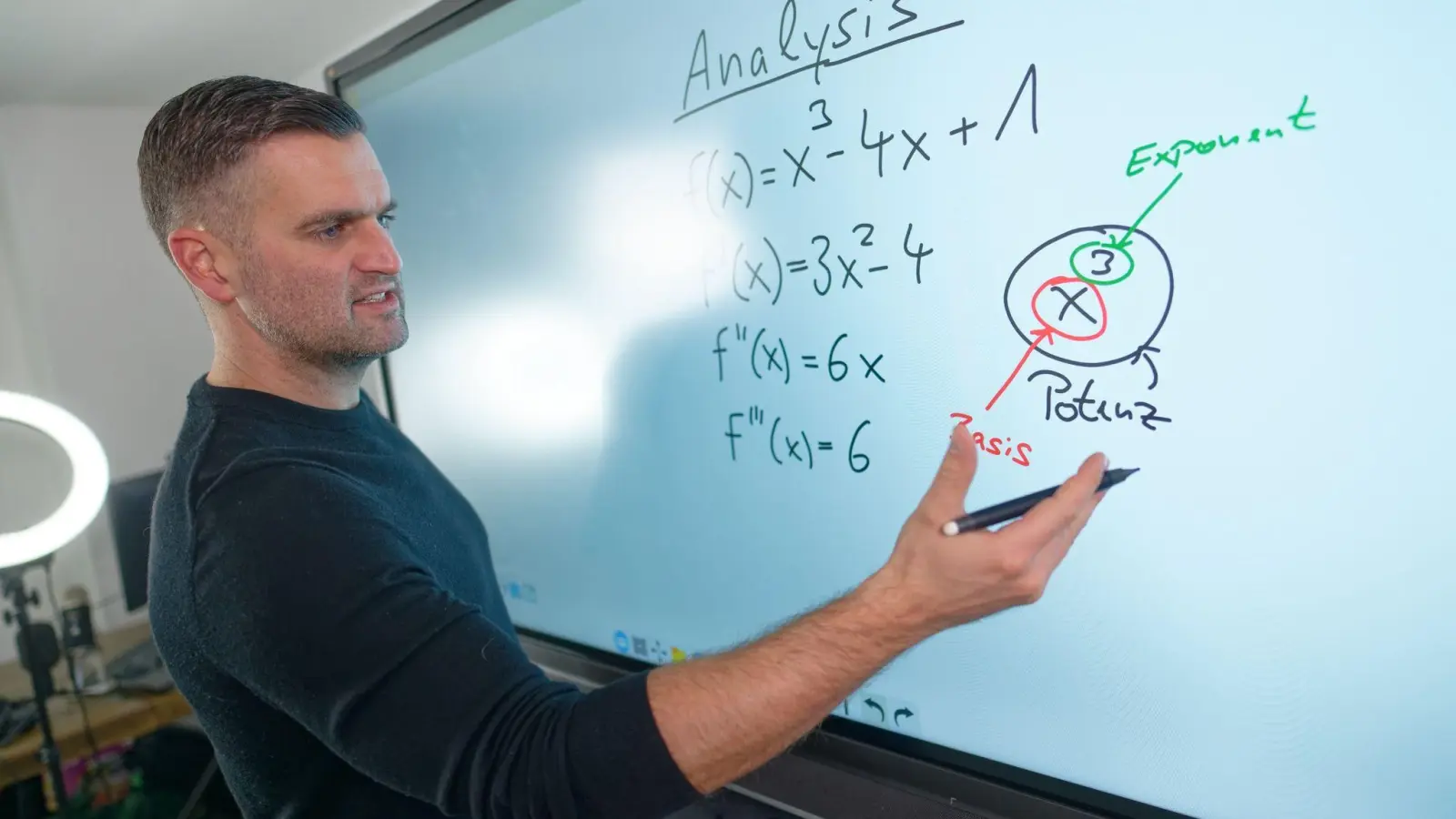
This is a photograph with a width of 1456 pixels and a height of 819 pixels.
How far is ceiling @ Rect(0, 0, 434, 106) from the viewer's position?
1.19m

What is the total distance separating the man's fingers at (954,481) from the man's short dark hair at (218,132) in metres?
0.61

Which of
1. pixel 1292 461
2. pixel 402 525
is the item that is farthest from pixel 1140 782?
pixel 402 525

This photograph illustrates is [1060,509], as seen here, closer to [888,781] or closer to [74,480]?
[888,781]

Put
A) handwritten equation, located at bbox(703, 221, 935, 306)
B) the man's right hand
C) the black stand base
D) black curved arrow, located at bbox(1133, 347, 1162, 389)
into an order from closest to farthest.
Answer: the man's right hand, black curved arrow, located at bbox(1133, 347, 1162, 389), handwritten equation, located at bbox(703, 221, 935, 306), the black stand base

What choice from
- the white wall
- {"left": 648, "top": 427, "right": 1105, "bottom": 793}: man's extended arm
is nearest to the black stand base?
the white wall

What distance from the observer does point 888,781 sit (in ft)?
2.44

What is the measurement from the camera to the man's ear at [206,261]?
0.72 meters

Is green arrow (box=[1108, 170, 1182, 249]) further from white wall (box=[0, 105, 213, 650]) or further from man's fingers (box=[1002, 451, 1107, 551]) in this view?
white wall (box=[0, 105, 213, 650])

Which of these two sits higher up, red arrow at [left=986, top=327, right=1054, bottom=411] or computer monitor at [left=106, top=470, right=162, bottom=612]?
red arrow at [left=986, top=327, right=1054, bottom=411]

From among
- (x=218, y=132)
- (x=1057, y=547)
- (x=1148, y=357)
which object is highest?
(x=218, y=132)

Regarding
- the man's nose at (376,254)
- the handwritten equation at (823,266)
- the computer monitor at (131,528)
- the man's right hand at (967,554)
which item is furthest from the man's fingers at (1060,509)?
the computer monitor at (131,528)

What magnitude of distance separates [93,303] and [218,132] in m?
1.67

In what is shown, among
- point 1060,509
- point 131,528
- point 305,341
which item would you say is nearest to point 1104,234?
point 1060,509

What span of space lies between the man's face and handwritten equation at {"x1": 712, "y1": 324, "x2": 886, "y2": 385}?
328mm
